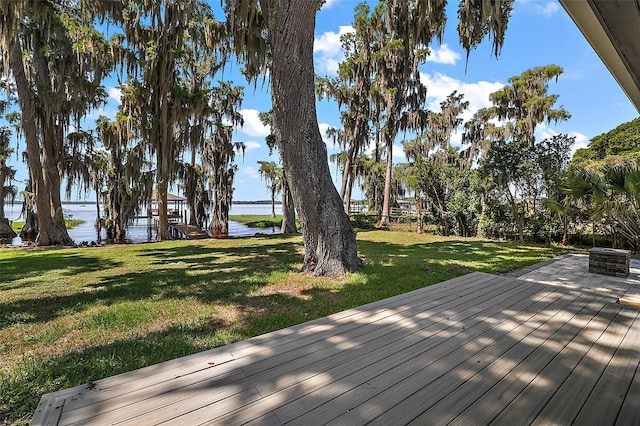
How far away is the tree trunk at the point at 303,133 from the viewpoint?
4.48m

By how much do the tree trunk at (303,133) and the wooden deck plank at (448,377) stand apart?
2681mm

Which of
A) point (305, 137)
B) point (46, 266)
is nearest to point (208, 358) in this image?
point (305, 137)

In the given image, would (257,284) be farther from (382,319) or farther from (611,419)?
(611,419)

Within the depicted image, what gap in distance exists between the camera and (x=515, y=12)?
981cm

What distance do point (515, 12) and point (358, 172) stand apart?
36.8 feet

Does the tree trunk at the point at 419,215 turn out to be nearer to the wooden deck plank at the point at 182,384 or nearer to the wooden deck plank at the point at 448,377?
the wooden deck plank at the point at 448,377

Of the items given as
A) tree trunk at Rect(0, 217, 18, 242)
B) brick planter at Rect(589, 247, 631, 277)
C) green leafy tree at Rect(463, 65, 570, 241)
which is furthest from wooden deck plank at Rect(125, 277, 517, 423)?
tree trunk at Rect(0, 217, 18, 242)

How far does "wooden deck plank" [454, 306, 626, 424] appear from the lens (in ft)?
4.65

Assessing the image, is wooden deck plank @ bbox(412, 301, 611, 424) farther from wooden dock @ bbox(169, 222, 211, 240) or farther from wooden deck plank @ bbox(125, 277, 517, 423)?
wooden dock @ bbox(169, 222, 211, 240)

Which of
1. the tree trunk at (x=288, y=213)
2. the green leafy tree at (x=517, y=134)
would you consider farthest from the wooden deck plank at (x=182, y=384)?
the tree trunk at (x=288, y=213)

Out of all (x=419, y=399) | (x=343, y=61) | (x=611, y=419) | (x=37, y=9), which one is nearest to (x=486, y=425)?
(x=419, y=399)

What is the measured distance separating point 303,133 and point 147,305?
313 cm

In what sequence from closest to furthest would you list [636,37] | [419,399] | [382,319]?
[419,399] → [636,37] → [382,319]

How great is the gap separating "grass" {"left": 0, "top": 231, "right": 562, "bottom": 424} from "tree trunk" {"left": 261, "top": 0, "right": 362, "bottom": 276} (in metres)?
0.66
